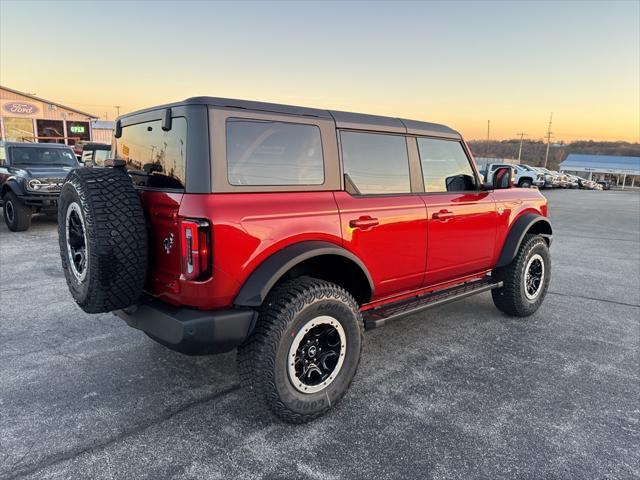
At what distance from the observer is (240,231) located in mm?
2498

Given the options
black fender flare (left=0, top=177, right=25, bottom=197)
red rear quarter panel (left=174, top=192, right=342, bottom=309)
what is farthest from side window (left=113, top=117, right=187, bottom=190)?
black fender flare (left=0, top=177, right=25, bottom=197)

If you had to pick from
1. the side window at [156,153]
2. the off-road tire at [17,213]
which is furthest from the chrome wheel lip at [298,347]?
the off-road tire at [17,213]

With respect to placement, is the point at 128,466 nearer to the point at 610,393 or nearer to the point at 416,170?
the point at 416,170

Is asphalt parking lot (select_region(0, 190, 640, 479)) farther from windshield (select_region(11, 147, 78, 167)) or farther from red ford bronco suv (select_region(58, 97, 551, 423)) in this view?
windshield (select_region(11, 147, 78, 167))

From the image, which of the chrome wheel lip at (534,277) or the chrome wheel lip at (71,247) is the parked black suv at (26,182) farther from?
the chrome wheel lip at (534,277)

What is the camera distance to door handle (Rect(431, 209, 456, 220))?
3707mm

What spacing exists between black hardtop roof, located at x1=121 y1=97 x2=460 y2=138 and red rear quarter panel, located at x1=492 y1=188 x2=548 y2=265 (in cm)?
84

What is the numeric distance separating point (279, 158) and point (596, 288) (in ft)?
17.5

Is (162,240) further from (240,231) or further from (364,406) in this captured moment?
(364,406)

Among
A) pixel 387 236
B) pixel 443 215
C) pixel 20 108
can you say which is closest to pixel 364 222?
pixel 387 236

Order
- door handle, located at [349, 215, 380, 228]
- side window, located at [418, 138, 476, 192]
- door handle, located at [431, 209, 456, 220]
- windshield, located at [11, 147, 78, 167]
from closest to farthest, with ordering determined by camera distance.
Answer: door handle, located at [349, 215, 380, 228] → door handle, located at [431, 209, 456, 220] → side window, located at [418, 138, 476, 192] → windshield, located at [11, 147, 78, 167]

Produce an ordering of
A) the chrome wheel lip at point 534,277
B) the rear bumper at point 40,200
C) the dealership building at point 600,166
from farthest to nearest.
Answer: the dealership building at point 600,166
the rear bumper at point 40,200
the chrome wheel lip at point 534,277

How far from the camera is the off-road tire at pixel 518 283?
4.56 meters

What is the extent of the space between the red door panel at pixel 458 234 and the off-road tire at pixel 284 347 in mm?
1279
